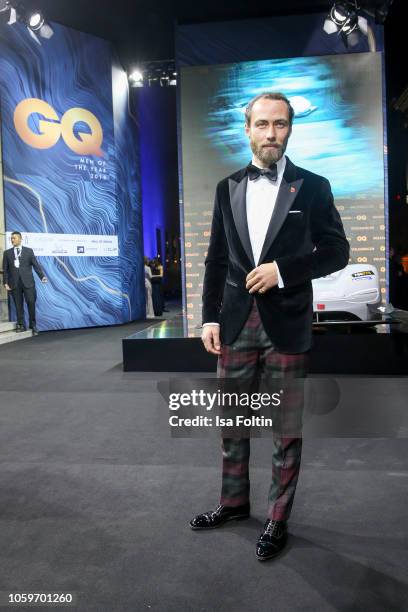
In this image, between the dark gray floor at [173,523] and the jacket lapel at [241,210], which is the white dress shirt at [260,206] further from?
the dark gray floor at [173,523]

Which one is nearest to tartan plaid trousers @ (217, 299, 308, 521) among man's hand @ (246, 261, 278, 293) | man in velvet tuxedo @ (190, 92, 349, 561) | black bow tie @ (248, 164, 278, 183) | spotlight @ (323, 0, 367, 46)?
man in velvet tuxedo @ (190, 92, 349, 561)

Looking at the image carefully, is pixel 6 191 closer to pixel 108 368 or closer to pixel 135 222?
pixel 135 222

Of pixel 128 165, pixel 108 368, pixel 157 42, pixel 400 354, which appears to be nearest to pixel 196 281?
pixel 108 368

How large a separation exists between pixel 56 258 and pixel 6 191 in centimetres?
125

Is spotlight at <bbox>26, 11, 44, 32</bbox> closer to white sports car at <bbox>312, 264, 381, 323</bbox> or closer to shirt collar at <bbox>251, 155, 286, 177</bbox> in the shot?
white sports car at <bbox>312, 264, 381, 323</bbox>

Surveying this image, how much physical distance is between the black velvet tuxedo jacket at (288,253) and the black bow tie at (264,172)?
0.10 feet

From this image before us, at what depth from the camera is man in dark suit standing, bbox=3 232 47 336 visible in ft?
24.0

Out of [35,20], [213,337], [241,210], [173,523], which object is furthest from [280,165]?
[35,20]

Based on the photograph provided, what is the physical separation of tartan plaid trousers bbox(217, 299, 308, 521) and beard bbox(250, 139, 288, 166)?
44 centimetres

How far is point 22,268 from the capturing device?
288 inches

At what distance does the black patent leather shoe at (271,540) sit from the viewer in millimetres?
1587

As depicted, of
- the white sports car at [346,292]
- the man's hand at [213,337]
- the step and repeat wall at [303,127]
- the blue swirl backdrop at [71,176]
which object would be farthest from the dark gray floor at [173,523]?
the blue swirl backdrop at [71,176]

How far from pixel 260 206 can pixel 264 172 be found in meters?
0.10

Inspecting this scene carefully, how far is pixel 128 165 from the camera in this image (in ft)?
31.2
